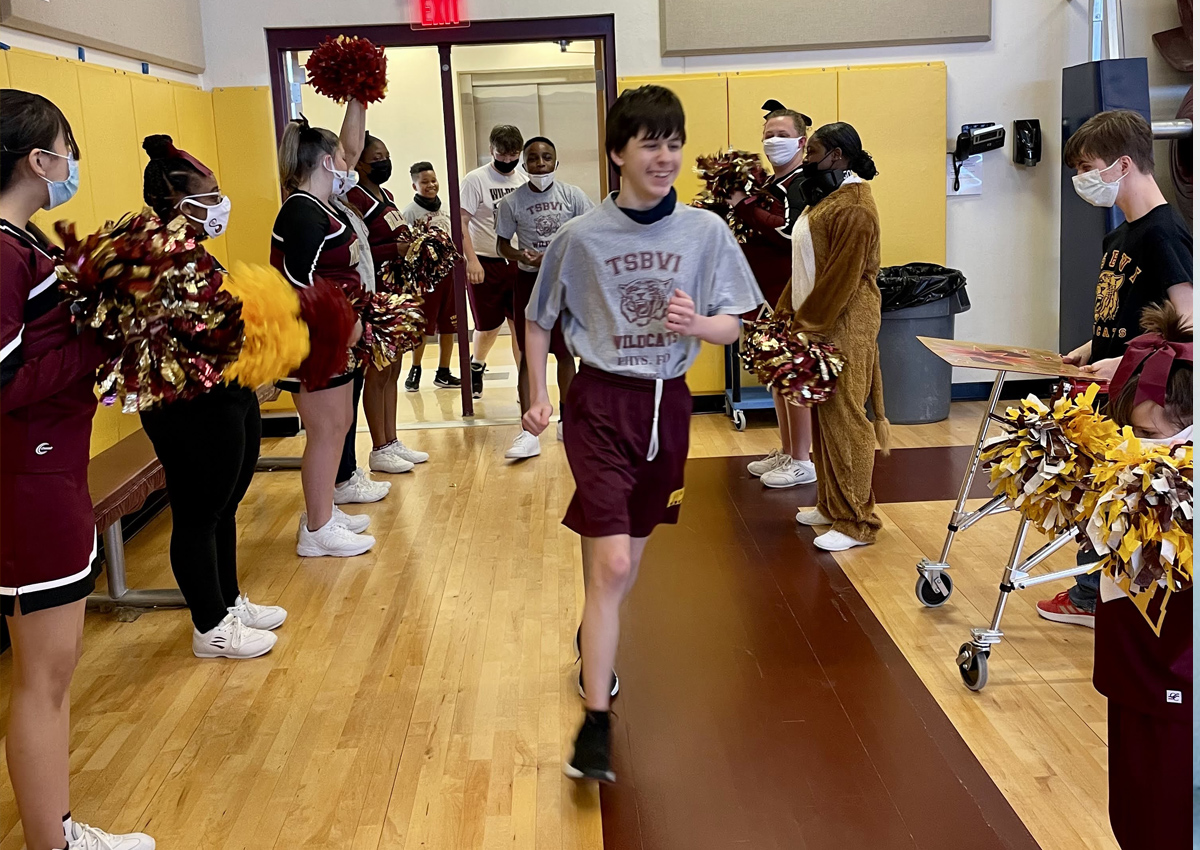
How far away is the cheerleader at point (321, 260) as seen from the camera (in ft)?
14.1

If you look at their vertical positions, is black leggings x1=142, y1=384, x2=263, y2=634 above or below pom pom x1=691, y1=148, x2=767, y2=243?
below

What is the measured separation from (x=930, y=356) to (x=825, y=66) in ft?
6.54

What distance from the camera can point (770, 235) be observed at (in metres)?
5.43

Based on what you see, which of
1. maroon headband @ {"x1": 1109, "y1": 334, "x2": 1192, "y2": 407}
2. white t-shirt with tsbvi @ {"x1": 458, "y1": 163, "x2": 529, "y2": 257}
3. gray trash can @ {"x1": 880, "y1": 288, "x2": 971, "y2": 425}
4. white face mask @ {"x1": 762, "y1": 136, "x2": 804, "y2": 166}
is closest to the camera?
maroon headband @ {"x1": 1109, "y1": 334, "x2": 1192, "y2": 407}

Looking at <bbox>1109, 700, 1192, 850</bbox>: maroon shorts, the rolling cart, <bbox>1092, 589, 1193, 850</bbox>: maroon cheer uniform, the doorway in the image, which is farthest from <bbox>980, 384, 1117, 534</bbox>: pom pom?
the doorway

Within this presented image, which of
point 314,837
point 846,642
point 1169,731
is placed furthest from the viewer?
point 846,642

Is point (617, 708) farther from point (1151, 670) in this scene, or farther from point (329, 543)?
point (329, 543)

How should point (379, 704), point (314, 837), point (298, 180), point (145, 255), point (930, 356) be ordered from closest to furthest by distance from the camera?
point (145, 255), point (314, 837), point (379, 704), point (298, 180), point (930, 356)

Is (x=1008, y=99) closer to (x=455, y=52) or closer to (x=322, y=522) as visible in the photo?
(x=455, y=52)

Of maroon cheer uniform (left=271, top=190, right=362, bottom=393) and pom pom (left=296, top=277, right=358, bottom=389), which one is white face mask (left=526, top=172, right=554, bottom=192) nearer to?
maroon cheer uniform (left=271, top=190, right=362, bottom=393)

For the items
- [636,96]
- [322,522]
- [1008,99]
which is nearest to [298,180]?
[322,522]

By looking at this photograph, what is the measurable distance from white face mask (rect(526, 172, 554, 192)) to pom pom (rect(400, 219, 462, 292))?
0.61 meters

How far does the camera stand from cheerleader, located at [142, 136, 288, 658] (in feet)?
11.1

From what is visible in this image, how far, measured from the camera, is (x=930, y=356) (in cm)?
679
